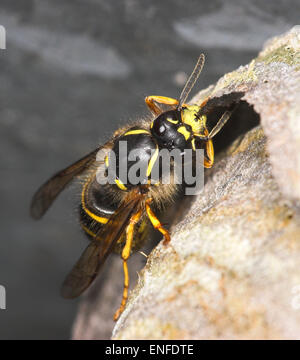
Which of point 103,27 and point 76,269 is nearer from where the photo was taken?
point 76,269

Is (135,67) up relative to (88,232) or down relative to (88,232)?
up

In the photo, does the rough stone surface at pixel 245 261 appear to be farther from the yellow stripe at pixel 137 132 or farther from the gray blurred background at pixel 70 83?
the gray blurred background at pixel 70 83

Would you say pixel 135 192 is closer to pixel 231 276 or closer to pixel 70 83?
pixel 231 276

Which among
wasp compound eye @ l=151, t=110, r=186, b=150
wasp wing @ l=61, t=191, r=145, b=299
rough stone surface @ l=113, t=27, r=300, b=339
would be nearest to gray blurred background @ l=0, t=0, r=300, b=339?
wasp compound eye @ l=151, t=110, r=186, b=150

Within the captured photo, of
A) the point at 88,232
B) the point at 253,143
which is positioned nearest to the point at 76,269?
the point at 88,232

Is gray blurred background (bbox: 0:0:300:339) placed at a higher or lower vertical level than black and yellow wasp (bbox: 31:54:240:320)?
higher

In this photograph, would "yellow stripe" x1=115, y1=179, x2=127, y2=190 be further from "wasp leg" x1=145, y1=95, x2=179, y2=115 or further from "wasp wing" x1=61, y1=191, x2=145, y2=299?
"wasp leg" x1=145, y1=95, x2=179, y2=115

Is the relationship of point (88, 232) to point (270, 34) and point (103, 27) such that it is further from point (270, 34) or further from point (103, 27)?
point (270, 34)

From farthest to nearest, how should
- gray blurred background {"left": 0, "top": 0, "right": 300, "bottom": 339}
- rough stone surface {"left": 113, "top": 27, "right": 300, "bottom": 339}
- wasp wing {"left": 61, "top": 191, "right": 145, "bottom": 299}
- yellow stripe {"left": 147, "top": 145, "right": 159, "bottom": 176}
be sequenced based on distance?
1. gray blurred background {"left": 0, "top": 0, "right": 300, "bottom": 339}
2. yellow stripe {"left": 147, "top": 145, "right": 159, "bottom": 176}
3. wasp wing {"left": 61, "top": 191, "right": 145, "bottom": 299}
4. rough stone surface {"left": 113, "top": 27, "right": 300, "bottom": 339}
